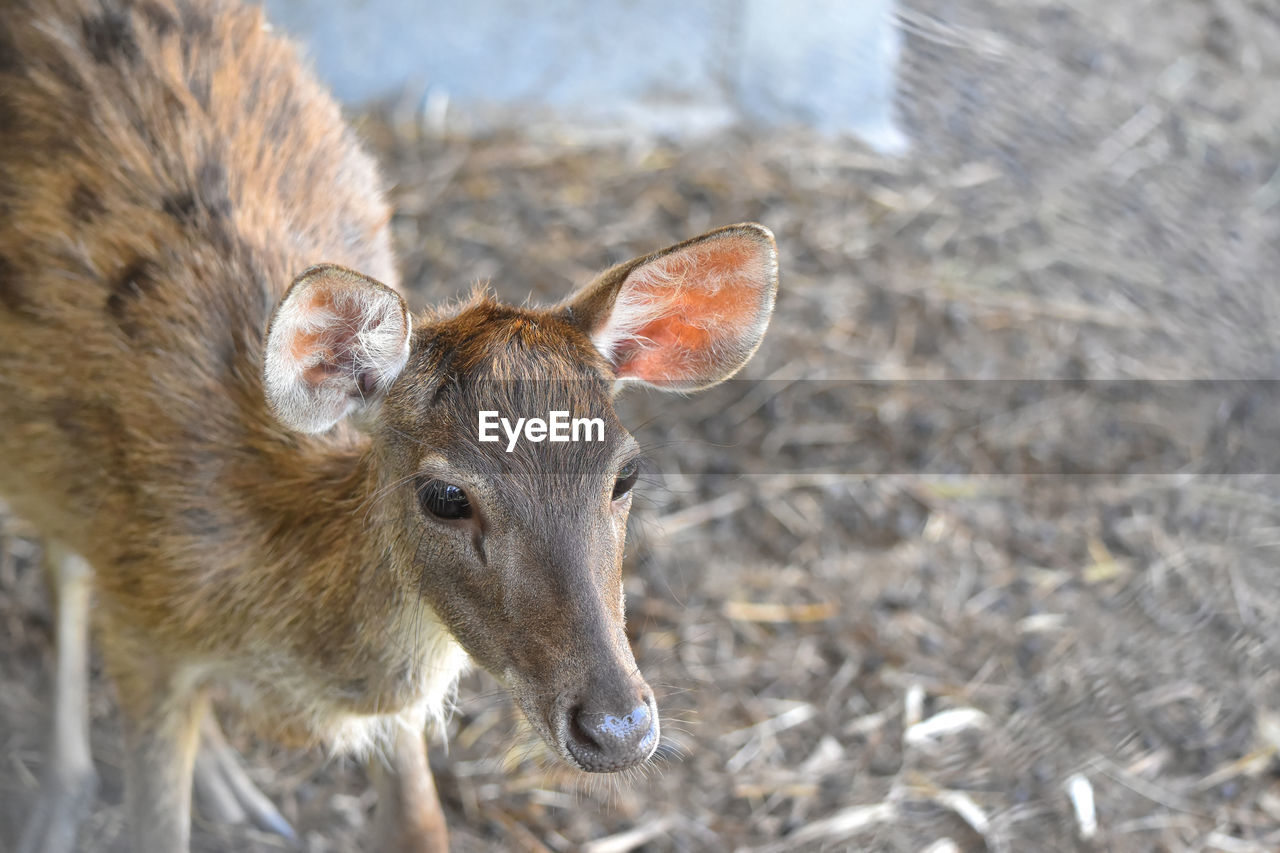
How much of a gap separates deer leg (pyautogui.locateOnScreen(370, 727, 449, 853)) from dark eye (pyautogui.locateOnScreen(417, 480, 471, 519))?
988 millimetres

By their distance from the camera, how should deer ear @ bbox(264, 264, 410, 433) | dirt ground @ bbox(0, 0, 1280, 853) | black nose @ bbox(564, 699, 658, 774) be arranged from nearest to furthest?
black nose @ bbox(564, 699, 658, 774)
deer ear @ bbox(264, 264, 410, 433)
dirt ground @ bbox(0, 0, 1280, 853)

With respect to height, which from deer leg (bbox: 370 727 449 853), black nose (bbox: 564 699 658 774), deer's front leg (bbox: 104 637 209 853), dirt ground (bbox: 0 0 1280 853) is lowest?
dirt ground (bbox: 0 0 1280 853)

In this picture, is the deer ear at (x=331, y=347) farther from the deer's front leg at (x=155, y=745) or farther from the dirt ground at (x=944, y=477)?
the deer's front leg at (x=155, y=745)

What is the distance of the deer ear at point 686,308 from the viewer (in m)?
2.88

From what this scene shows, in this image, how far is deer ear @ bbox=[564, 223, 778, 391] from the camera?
9.45 ft

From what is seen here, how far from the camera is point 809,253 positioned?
6359 millimetres

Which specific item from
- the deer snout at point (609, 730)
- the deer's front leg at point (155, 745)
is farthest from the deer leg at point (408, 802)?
the deer snout at point (609, 730)

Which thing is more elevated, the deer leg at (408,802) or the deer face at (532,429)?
the deer face at (532,429)

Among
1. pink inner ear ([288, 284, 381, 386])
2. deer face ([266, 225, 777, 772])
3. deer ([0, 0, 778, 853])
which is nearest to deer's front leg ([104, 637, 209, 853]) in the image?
deer ([0, 0, 778, 853])

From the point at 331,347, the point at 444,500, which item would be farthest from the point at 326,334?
the point at 444,500

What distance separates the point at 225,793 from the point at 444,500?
1.91m

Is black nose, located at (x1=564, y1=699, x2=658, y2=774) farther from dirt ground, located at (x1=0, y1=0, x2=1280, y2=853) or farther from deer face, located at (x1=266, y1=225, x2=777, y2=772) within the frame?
dirt ground, located at (x1=0, y1=0, x2=1280, y2=853)

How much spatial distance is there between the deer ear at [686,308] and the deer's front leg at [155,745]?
155 cm

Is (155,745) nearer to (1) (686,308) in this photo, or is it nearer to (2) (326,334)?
(2) (326,334)
